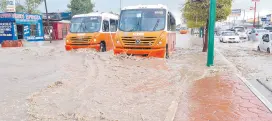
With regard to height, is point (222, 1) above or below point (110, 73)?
above

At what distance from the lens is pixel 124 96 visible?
693 cm

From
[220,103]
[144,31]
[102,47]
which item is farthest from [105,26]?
[220,103]

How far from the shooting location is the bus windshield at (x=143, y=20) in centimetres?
1395

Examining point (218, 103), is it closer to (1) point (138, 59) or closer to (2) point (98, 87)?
(2) point (98, 87)

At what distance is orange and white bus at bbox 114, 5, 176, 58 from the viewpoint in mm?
13578

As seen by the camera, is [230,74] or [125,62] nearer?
[230,74]

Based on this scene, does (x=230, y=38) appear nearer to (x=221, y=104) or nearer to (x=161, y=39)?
(x=161, y=39)

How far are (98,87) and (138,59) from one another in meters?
5.85

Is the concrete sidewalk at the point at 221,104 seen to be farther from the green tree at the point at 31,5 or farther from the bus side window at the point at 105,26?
the green tree at the point at 31,5

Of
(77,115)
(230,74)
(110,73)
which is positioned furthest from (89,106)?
(230,74)

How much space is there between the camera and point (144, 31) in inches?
543

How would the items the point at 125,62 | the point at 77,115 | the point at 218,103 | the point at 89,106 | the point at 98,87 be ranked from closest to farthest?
the point at 77,115, the point at 89,106, the point at 218,103, the point at 98,87, the point at 125,62

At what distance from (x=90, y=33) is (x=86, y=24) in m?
0.90

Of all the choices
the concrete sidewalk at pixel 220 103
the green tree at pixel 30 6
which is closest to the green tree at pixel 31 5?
the green tree at pixel 30 6
